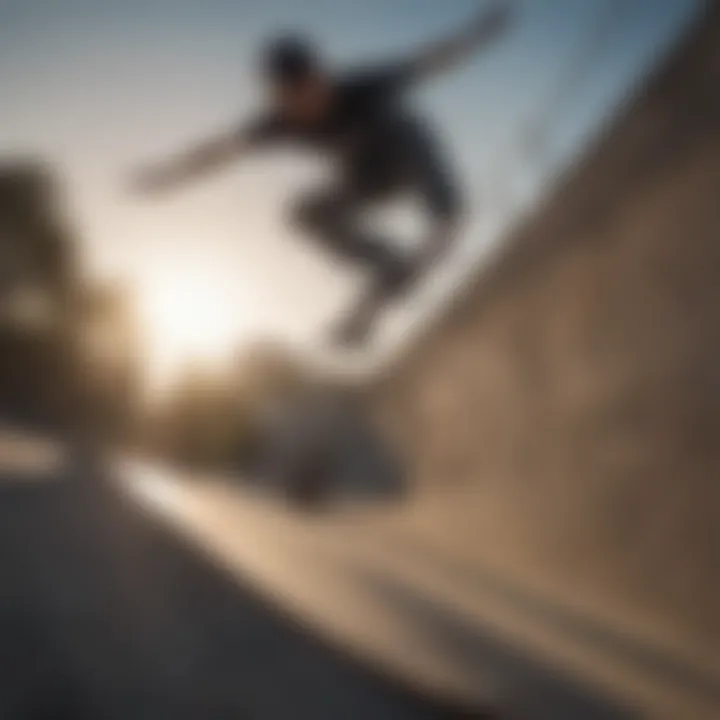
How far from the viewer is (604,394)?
3.34ft

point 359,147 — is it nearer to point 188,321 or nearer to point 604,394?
point 188,321

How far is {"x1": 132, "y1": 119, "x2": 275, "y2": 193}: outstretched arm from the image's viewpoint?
1.05m

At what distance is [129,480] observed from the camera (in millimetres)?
914

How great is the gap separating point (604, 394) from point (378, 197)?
377 millimetres

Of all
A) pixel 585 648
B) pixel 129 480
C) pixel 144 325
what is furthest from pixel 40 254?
pixel 585 648

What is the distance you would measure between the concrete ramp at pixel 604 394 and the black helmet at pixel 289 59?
13.3 inches

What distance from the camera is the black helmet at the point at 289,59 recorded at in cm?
100

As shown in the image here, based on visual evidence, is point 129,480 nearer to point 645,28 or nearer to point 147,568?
point 147,568

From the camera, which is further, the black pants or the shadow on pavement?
the black pants

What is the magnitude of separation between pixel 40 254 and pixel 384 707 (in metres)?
0.59

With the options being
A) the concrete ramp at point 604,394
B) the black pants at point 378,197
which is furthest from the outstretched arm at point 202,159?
the concrete ramp at point 604,394

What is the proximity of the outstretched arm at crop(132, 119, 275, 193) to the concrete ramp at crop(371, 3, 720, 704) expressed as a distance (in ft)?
1.10

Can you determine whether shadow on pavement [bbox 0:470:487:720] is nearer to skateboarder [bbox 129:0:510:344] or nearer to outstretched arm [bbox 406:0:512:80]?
skateboarder [bbox 129:0:510:344]

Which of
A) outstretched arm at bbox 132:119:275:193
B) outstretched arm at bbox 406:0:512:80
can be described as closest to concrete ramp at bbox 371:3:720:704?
outstretched arm at bbox 406:0:512:80
